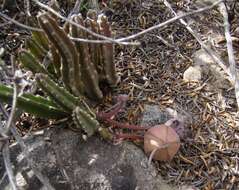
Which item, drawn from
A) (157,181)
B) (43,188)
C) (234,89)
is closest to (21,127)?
(43,188)

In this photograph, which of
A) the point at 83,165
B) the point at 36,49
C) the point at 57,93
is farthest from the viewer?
the point at 36,49

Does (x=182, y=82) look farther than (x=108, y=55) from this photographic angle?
Yes

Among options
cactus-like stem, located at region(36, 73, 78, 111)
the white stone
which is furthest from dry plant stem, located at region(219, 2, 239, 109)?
cactus-like stem, located at region(36, 73, 78, 111)

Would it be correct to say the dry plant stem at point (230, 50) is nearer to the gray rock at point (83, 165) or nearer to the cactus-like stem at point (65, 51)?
the gray rock at point (83, 165)

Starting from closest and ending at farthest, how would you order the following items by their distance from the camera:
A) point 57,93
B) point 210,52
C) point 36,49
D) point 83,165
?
1. point 57,93
2. point 83,165
3. point 36,49
4. point 210,52

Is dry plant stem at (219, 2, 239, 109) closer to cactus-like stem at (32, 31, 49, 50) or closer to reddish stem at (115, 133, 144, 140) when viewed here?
reddish stem at (115, 133, 144, 140)

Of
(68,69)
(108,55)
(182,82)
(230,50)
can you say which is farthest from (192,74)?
(68,69)

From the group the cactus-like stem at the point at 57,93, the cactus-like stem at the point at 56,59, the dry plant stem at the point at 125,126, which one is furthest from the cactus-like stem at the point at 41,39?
the dry plant stem at the point at 125,126

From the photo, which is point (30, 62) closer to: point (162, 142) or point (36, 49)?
point (36, 49)
